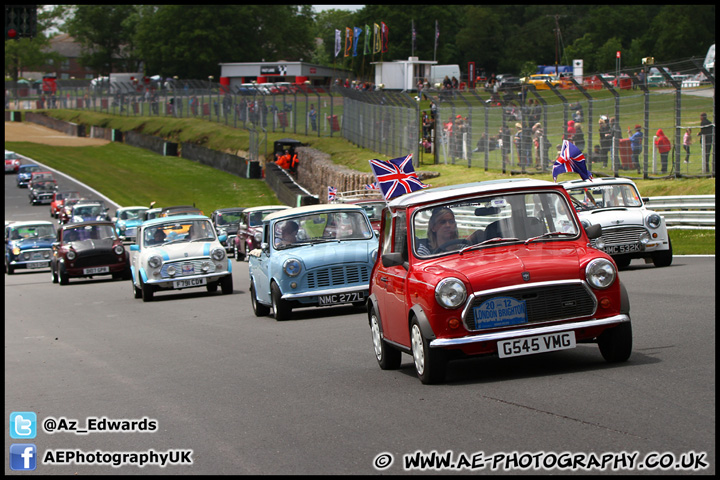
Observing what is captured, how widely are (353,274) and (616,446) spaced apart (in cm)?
961

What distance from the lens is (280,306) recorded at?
1530 cm

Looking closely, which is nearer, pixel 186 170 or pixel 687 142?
pixel 687 142

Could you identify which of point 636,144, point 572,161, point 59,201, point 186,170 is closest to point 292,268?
point 572,161

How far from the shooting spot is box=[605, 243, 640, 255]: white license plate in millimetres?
18578

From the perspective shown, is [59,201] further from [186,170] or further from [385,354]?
[385,354]

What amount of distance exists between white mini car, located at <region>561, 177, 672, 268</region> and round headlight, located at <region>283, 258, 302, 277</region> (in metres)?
5.67

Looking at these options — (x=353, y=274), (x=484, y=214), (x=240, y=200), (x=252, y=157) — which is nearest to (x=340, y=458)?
(x=484, y=214)

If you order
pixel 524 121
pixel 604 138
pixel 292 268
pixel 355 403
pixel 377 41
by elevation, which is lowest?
pixel 355 403

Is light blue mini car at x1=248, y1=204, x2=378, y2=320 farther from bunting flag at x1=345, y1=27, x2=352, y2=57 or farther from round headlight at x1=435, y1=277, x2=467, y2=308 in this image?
bunting flag at x1=345, y1=27, x2=352, y2=57

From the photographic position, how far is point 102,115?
318ft

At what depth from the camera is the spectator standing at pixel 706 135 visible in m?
26.3

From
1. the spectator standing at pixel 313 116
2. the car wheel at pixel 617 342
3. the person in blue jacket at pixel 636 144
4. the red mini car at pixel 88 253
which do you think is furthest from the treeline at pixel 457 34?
the car wheel at pixel 617 342

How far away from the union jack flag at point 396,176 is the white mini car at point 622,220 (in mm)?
3307

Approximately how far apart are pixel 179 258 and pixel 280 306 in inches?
218
